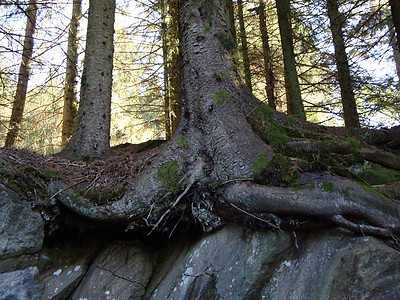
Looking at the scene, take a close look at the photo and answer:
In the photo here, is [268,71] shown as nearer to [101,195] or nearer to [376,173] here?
[376,173]

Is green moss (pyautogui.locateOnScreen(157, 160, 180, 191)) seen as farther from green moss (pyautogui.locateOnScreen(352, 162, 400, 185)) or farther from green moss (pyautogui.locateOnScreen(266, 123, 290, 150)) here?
green moss (pyautogui.locateOnScreen(352, 162, 400, 185))

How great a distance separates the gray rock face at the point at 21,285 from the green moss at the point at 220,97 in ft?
10.8

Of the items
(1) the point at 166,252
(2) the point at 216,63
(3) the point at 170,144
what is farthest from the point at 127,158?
(2) the point at 216,63

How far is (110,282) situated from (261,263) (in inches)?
81.9

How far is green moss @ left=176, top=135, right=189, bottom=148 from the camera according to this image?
423 centimetres

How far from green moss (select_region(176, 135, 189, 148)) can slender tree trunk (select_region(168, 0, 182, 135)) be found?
10.2 ft

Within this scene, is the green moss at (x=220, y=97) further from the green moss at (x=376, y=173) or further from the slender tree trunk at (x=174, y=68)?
the slender tree trunk at (x=174, y=68)

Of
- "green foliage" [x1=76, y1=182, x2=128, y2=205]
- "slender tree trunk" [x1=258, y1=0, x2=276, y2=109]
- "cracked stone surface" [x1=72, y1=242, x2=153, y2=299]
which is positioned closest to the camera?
"cracked stone surface" [x1=72, y1=242, x2=153, y2=299]

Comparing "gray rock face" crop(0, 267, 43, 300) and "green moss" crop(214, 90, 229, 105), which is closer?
"gray rock face" crop(0, 267, 43, 300)

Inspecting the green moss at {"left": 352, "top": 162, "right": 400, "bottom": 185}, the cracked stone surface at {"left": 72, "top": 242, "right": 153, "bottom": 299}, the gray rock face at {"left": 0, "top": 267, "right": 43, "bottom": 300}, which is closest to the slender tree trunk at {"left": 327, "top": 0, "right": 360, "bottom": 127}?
the green moss at {"left": 352, "top": 162, "right": 400, "bottom": 185}

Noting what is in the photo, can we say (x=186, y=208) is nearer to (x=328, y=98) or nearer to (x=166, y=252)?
(x=166, y=252)

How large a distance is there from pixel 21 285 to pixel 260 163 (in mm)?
3229

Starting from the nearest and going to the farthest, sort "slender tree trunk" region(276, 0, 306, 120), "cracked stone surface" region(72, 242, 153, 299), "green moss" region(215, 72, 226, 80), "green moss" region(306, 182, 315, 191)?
"green moss" region(306, 182, 315, 191)
"cracked stone surface" region(72, 242, 153, 299)
"green moss" region(215, 72, 226, 80)
"slender tree trunk" region(276, 0, 306, 120)

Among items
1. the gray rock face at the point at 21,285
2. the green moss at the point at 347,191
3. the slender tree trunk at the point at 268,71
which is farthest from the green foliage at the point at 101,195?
the slender tree trunk at the point at 268,71
